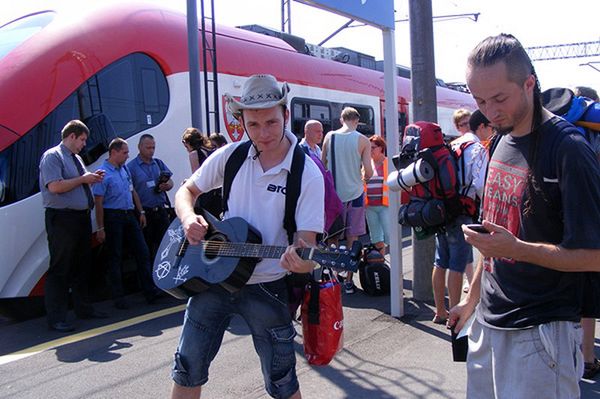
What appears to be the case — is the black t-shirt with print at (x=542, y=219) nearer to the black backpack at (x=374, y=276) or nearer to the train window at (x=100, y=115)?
the black backpack at (x=374, y=276)

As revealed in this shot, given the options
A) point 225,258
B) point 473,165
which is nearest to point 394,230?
point 473,165

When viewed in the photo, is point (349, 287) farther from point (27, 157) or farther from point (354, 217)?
point (27, 157)

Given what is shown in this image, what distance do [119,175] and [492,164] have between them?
4.81 m

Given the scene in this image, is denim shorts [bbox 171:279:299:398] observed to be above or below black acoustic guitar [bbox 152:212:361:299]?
below

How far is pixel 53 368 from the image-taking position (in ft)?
14.4

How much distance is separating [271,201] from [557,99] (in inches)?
53.9

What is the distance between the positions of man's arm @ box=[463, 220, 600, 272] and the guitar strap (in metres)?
0.95

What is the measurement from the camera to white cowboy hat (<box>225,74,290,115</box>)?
99.8 inches

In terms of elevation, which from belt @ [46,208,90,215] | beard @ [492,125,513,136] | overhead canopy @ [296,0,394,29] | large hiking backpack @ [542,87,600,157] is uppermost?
overhead canopy @ [296,0,394,29]

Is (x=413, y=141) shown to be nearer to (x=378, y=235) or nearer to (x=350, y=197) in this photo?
(x=350, y=197)

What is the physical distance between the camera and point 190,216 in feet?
8.67

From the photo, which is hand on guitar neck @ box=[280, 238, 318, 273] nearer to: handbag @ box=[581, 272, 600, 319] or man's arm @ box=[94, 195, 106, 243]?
handbag @ box=[581, 272, 600, 319]

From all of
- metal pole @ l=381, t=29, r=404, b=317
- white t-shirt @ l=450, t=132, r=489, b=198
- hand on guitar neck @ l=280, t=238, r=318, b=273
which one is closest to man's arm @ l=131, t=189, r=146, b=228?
metal pole @ l=381, t=29, r=404, b=317

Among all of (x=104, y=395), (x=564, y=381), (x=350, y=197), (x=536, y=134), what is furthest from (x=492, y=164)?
(x=350, y=197)
